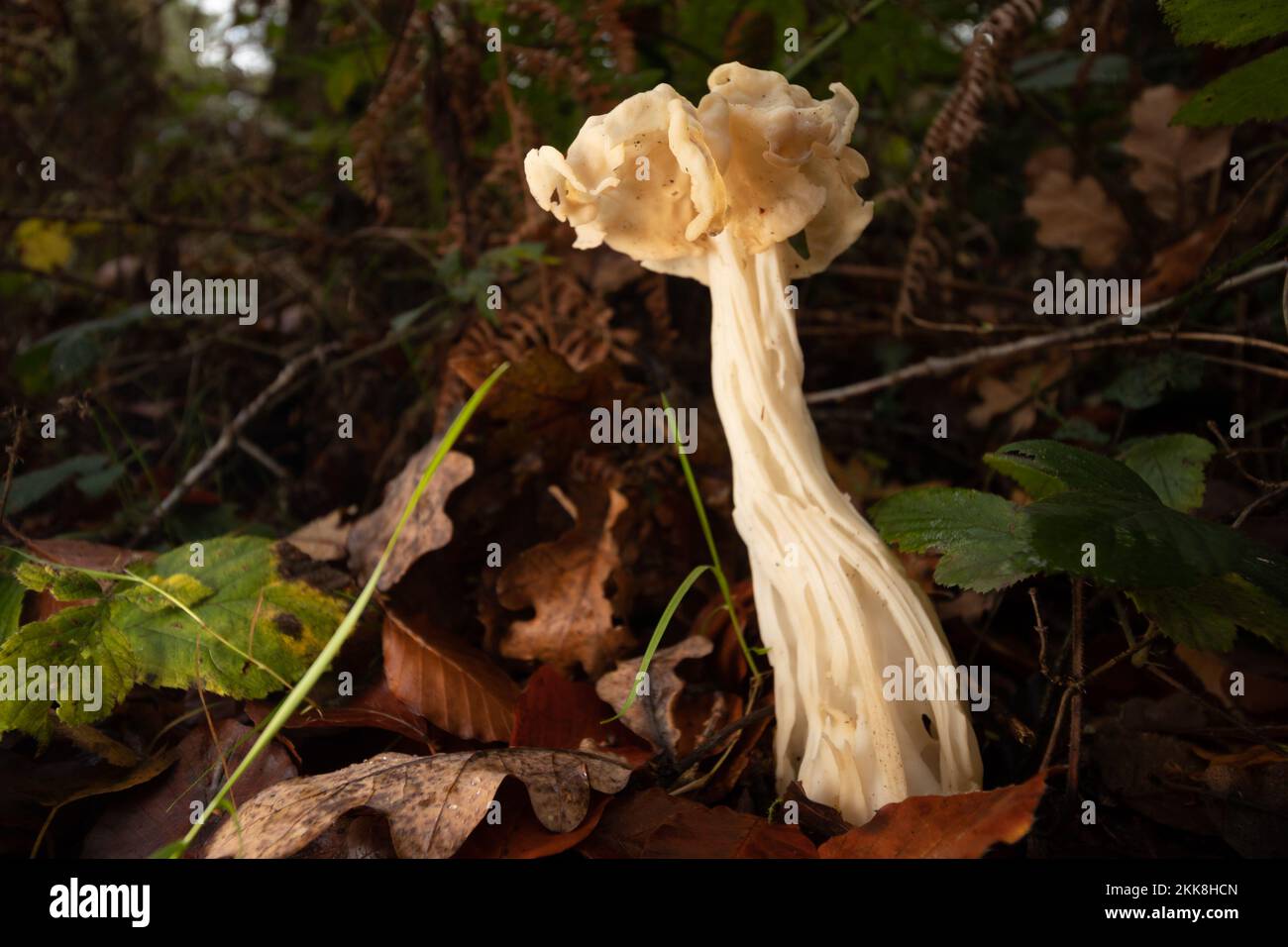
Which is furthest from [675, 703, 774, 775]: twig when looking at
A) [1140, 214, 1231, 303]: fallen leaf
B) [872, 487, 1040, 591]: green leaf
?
[1140, 214, 1231, 303]: fallen leaf

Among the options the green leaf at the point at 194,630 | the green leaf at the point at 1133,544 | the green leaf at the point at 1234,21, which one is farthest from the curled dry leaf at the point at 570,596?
the green leaf at the point at 1234,21

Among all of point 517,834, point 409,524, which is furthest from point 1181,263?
point 517,834

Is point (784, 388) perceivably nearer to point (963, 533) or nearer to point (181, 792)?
point (963, 533)

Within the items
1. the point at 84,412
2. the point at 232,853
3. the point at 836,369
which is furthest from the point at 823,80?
the point at 232,853

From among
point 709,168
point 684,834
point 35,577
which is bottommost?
point 684,834

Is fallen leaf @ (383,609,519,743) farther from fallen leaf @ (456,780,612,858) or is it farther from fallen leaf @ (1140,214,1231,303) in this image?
fallen leaf @ (1140,214,1231,303)
